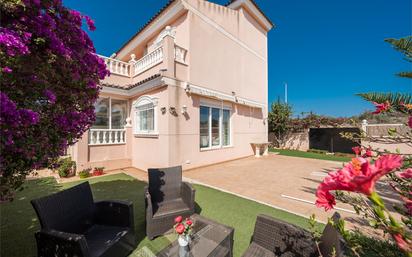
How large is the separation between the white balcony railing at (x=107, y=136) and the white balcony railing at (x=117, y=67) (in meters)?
3.59

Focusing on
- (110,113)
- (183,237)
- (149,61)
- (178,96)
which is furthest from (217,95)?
(183,237)

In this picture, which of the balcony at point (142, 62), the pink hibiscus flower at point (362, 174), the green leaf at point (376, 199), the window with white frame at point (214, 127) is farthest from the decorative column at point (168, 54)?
the green leaf at point (376, 199)

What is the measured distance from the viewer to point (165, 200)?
15.5 feet

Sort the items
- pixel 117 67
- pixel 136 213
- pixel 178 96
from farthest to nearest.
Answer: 1. pixel 117 67
2. pixel 178 96
3. pixel 136 213

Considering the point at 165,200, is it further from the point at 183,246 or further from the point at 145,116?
the point at 145,116

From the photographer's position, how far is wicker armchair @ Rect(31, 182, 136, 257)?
8.24 feet

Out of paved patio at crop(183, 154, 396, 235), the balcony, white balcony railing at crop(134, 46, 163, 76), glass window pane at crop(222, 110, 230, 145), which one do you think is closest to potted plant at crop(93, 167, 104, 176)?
paved patio at crop(183, 154, 396, 235)

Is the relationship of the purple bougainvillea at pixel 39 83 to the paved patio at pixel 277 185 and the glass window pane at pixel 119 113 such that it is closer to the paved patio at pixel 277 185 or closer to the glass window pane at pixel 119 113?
the paved patio at pixel 277 185

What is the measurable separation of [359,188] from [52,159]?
3.90 meters

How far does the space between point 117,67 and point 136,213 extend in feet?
30.4

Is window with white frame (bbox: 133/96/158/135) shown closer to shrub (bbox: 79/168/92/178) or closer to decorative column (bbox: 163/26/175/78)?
decorative column (bbox: 163/26/175/78)

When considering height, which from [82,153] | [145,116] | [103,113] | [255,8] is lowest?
[82,153]

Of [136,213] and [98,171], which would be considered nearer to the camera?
[136,213]

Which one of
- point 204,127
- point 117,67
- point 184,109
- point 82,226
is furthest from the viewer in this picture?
point 117,67
